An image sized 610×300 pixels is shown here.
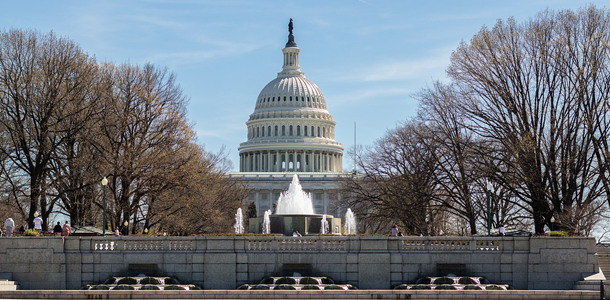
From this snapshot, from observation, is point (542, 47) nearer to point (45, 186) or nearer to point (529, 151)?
point (529, 151)

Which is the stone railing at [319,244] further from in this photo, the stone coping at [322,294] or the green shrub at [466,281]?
the stone coping at [322,294]

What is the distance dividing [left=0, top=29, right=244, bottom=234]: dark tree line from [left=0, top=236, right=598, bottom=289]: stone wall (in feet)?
51.1

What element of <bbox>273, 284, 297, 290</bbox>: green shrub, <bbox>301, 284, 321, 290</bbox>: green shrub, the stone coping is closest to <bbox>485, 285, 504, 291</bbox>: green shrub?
the stone coping

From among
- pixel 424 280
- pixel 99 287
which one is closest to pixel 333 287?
pixel 424 280

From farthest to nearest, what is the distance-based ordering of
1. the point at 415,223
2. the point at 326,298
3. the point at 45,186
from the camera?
1. the point at 415,223
2. the point at 45,186
3. the point at 326,298

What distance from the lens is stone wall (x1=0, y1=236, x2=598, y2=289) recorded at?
49.4 meters

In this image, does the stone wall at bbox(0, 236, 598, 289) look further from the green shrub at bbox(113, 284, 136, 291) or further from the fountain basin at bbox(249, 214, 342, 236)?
the fountain basin at bbox(249, 214, 342, 236)

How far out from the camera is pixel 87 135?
68000 mm

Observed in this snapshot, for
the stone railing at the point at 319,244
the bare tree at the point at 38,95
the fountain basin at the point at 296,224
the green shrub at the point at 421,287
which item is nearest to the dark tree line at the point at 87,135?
the bare tree at the point at 38,95

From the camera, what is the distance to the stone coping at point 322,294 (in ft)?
142

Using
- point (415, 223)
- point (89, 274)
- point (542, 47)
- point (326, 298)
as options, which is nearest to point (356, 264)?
point (326, 298)

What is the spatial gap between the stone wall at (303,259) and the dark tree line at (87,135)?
15.6m

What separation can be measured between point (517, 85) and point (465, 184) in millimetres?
8239

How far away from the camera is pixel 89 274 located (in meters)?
50.1
